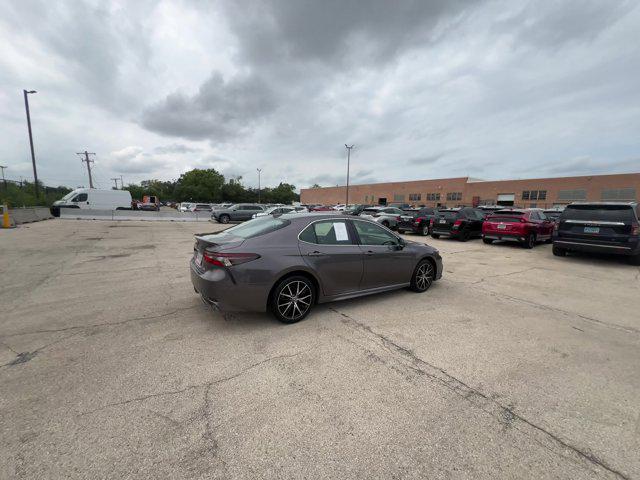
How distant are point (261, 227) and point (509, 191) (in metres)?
67.6

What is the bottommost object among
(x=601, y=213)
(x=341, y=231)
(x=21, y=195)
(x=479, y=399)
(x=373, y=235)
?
(x=479, y=399)

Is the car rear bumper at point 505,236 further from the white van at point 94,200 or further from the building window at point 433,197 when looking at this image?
the building window at point 433,197

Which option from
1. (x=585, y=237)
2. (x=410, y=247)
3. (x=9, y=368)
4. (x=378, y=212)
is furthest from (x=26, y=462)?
(x=378, y=212)

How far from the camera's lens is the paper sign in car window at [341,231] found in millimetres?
4638

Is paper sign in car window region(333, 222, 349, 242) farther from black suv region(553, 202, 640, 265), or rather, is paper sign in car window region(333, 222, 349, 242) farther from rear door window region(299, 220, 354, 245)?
black suv region(553, 202, 640, 265)

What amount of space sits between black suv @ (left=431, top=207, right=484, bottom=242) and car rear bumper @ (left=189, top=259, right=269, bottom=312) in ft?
40.1

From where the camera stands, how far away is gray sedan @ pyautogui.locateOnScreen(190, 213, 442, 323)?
3750 mm

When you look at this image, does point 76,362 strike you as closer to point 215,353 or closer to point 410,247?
point 215,353

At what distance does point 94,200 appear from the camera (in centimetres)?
2712

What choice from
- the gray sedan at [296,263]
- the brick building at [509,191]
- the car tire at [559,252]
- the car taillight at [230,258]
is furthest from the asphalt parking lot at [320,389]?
the brick building at [509,191]

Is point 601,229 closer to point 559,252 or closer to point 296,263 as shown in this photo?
point 559,252

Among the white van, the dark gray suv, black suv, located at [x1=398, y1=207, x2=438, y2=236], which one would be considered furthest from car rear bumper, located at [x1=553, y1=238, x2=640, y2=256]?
the white van

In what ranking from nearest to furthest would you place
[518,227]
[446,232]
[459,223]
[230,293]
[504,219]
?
[230,293] < [518,227] < [504,219] < [459,223] < [446,232]

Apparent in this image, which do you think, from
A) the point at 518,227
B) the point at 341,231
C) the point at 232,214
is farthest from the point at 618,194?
the point at 341,231
